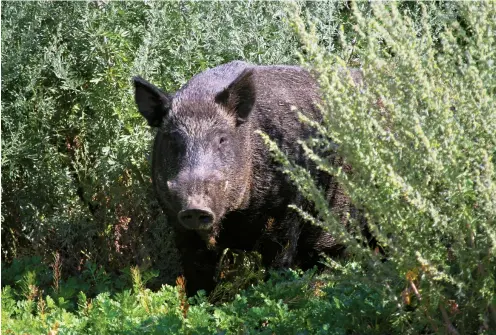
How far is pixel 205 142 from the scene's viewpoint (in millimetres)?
5750

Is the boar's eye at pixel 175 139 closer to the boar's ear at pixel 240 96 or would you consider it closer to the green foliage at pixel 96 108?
the boar's ear at pixel 240 96

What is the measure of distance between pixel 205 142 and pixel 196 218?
608 millimetres

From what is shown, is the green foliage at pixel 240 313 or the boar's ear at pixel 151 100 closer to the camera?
the green foliage at pixel 240 313

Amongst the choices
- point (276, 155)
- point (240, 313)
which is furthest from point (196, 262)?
point (276, 155)

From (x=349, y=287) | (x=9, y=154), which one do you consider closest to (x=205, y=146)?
(x=349, y=287)

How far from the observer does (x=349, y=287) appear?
461 cm

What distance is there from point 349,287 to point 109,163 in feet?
9.75

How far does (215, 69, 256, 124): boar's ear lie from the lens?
5902 mm

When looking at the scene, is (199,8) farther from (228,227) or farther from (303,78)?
(228,227)

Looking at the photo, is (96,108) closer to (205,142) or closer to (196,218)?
(205,142)

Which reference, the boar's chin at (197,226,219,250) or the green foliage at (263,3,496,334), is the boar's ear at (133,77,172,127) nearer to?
the boar's chin at (197,226,219,250)

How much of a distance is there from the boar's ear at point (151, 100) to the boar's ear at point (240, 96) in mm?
355

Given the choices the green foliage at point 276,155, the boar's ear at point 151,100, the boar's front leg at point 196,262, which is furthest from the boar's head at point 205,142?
the green foliage at point 276,155

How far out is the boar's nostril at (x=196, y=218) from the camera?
5314 millimetres
